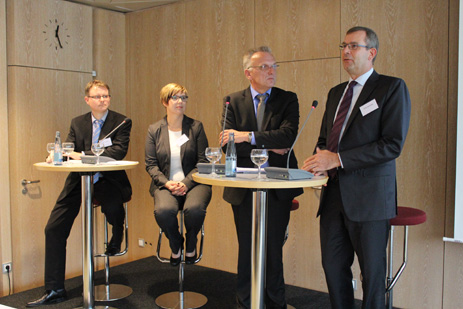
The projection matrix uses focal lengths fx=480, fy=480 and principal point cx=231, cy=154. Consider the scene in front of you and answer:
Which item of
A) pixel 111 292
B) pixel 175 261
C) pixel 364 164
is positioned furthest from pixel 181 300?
pixel 364 164

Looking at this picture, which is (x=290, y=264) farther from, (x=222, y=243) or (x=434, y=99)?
(x=434, y=99)

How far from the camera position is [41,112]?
4.48 metres

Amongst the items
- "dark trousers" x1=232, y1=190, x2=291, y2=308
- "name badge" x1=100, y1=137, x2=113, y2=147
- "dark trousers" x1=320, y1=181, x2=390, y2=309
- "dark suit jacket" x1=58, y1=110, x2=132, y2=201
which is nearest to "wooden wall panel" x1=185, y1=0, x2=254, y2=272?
"dark suit jacket" x1=58, y1=110, x2=132, y2=201

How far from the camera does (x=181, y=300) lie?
3.77 meters

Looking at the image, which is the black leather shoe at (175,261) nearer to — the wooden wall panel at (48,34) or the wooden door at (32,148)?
the wooden door at (32,148)

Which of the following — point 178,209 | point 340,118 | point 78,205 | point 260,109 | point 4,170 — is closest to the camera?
point 340,118

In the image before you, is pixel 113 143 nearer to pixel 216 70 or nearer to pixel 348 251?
pixel 216 70

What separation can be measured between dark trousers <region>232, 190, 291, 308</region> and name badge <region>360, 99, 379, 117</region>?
2.95 ft

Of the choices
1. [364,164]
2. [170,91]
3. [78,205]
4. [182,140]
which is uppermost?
[170,91]

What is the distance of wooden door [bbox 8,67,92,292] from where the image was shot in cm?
428

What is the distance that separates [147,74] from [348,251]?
127 inches

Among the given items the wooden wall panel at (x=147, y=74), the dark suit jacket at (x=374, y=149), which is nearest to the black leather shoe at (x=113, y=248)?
the wooden wall panel at (x=147, y=74)

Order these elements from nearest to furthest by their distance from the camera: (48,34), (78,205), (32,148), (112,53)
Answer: (78,205), (32,148), (48,34), (112,53)

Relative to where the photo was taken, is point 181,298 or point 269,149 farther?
point 181,298
